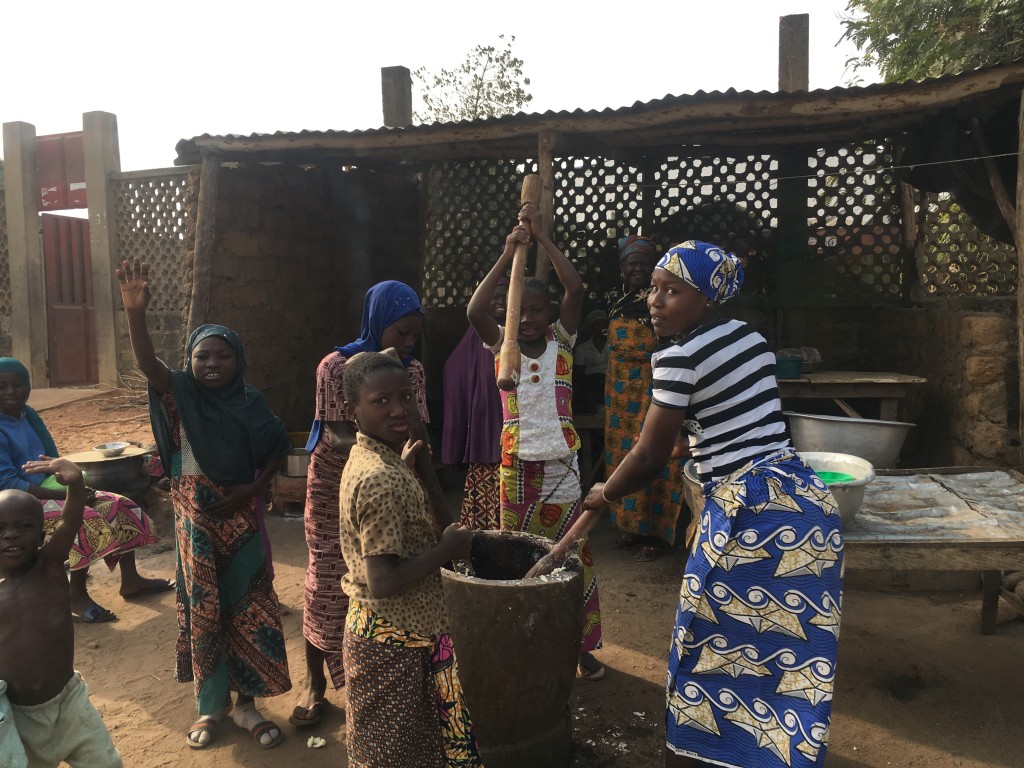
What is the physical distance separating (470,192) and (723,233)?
2.37m

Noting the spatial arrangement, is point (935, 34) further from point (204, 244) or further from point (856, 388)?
point (204, 244)

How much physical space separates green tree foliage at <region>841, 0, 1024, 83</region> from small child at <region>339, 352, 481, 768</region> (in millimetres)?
7294

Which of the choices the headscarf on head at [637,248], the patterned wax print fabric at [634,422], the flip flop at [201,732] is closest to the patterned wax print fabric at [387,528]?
the flip flop at [201,732]

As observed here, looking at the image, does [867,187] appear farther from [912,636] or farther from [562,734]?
[562,734]

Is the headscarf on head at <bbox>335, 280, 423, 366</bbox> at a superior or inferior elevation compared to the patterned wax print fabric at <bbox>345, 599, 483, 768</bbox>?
superior

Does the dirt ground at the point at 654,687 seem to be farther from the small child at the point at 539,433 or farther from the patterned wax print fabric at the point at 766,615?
the patterned wax print fabric at the point at 766,615

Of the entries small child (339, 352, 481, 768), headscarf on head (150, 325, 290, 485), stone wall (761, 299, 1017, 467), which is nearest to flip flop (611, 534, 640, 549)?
stone wall (761, 299, 1017, 467)

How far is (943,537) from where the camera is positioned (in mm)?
2496

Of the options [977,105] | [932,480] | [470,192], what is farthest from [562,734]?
[470,192]

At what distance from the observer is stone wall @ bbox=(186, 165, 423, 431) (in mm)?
5664

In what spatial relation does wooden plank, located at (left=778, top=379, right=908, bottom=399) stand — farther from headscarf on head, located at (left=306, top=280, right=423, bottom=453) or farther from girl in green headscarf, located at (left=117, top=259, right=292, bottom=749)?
girl in green headscarf, located at (left=117, top=259, right=292, bottom=749)

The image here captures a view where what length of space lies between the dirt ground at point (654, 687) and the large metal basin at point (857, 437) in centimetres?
84

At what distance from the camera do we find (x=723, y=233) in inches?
261

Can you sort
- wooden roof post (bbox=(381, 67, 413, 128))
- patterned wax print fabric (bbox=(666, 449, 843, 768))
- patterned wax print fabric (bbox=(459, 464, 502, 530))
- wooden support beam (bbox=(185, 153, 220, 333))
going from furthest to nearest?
wooden roof post (bbox=(381, 67, 413, 128))
wooden support beam (bbox=(185, 153, 220, 333))
patterned wax print fabric (bbox=(459, 464, 502, 530))
patterned wax print fabric (bbox=(666, 449, 843, 768))
